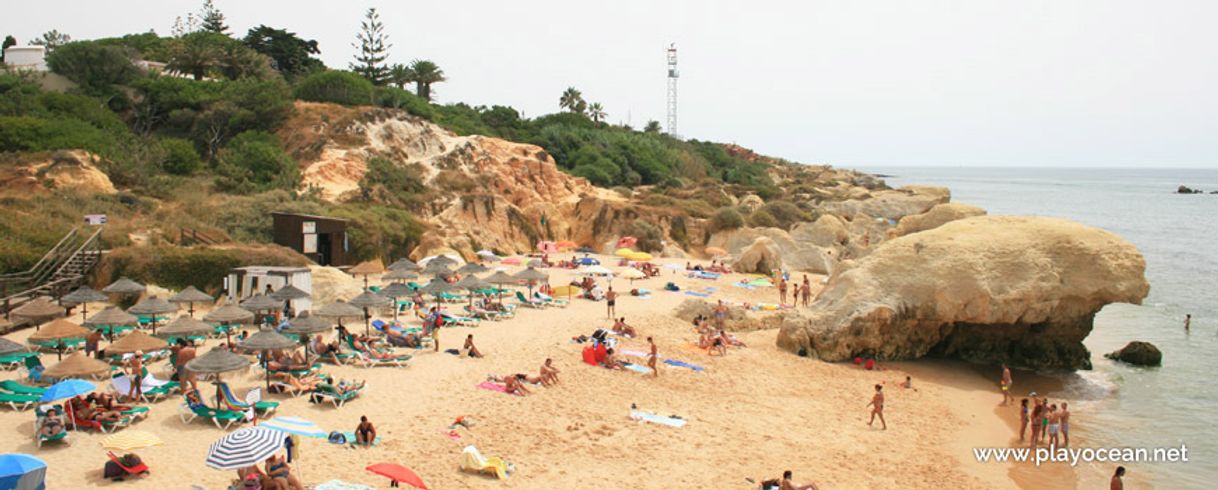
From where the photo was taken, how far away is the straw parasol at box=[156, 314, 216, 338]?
15.4 metres

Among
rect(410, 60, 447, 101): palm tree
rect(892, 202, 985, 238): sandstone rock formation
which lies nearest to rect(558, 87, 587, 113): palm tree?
rect(410, 60, 447, 101): palm tree

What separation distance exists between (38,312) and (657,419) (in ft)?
47.5

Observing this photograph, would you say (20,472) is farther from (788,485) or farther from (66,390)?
(788,485)

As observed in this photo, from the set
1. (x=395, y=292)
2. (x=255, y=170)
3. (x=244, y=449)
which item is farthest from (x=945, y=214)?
(x=255, y=170)

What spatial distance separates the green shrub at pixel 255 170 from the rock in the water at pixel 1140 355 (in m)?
32.9

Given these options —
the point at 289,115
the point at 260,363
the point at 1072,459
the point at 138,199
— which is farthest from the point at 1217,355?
the point at 289,115

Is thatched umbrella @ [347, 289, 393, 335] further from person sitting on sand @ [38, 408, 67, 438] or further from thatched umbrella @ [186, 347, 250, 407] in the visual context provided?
person sitting on sand @ [38, 408, 67, 438]

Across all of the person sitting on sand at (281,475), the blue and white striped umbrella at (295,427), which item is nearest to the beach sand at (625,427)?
the blue and white striped umbrella at (295,427)

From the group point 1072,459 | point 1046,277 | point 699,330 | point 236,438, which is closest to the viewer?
point 236,438

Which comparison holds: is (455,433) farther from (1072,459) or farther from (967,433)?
(1072,459)

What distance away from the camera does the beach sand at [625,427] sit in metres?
11.1

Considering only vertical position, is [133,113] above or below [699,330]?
above

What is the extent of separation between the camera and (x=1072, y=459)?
1407cm

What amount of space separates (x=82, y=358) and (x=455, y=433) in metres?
6.49
